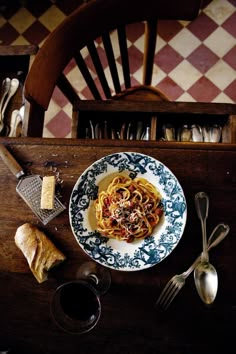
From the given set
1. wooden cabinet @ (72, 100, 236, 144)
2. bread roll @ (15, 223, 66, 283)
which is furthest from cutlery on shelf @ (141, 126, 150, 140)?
bread roll @ (15, 223, 66, 283)

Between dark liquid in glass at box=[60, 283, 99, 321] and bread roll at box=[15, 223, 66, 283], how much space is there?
0.15 meters

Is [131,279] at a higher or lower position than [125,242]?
lower

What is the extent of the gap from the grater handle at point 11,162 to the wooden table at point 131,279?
31 millimetres

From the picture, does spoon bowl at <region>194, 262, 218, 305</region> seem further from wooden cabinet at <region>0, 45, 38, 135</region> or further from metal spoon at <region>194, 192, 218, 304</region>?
wooden cabinet at <region>0, 45, 38, 135</region>

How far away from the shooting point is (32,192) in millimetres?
1343

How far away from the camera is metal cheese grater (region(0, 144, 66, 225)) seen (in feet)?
4.37

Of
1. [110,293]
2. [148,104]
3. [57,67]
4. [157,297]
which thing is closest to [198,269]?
[157,297]

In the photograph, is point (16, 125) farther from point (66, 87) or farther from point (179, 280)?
point (179, 280)

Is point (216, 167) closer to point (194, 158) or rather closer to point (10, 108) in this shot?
point (194, 158)

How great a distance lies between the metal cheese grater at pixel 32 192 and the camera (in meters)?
1.33

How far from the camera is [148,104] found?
155 cm

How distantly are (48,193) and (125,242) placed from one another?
30cm

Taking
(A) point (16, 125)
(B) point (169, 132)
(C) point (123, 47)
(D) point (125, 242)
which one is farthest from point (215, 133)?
(A) point (16, 125)

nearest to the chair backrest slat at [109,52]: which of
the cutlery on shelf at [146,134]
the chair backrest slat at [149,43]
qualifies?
the chair backrest slat at [149,43]
